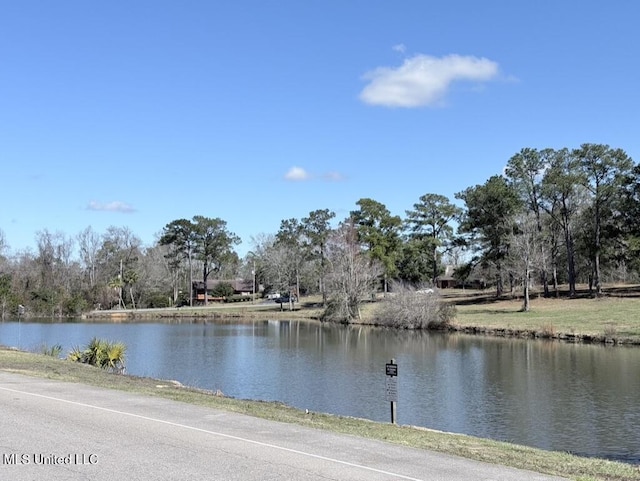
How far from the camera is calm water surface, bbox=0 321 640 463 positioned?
19.8 m

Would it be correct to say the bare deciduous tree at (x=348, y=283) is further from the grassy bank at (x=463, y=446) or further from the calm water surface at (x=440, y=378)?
the grassy bank at (x=463, y=446)

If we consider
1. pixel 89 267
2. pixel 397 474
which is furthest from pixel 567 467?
pixel 89 267

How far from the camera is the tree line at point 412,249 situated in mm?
69312

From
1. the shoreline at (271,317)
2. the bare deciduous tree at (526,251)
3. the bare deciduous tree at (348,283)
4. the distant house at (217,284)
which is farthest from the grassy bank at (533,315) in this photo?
Result: the distant house at (217,284)

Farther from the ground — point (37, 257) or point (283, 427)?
point (37, 257)

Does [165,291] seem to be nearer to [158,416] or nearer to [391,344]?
[391,344]

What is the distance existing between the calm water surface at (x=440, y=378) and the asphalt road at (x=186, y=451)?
840 cm

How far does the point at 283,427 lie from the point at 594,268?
69.3 metres

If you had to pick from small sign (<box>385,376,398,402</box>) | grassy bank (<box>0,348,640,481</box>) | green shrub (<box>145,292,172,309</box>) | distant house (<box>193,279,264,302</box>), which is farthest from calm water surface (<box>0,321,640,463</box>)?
distant house (<box>193,279,264,302</box>)

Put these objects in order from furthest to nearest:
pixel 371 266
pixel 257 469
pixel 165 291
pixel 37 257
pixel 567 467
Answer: pixel 165 291
pixel 37 257
pixel 371 266
pixel 567 467
pixel 257 469

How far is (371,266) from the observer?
263ft

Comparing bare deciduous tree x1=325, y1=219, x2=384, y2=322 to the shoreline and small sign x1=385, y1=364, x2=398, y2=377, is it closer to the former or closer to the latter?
the shoreline

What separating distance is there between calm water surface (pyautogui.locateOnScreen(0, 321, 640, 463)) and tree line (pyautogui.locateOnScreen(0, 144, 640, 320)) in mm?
22651

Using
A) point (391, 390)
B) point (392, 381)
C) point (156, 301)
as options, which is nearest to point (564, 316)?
point (392, 381)
